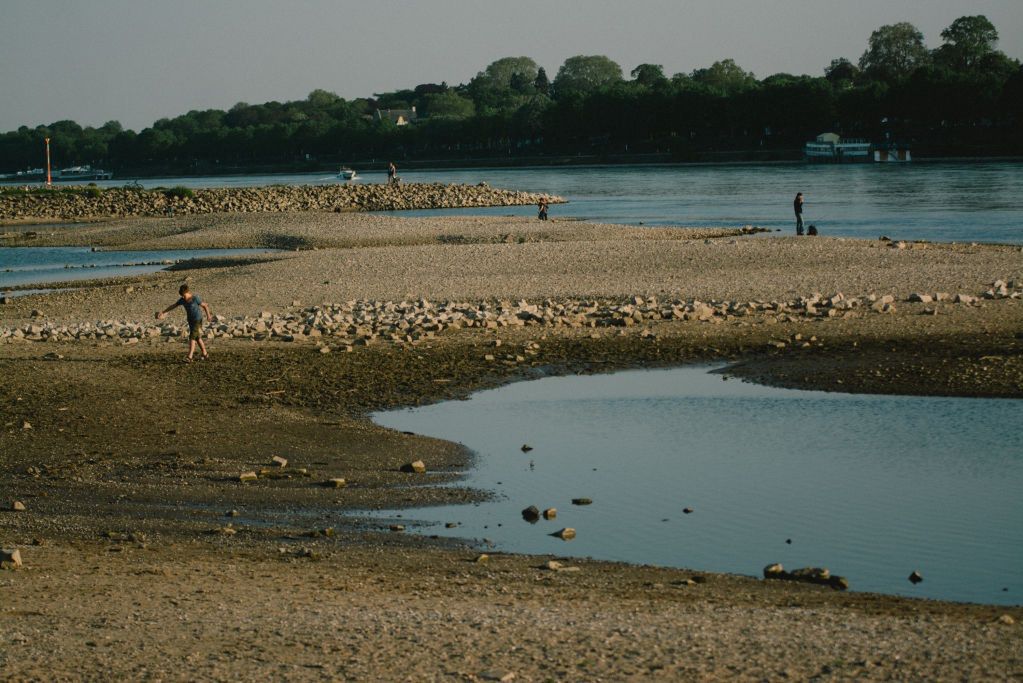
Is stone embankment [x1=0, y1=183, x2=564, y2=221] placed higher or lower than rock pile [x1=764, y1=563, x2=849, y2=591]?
higher

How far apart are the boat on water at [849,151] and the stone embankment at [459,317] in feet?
464

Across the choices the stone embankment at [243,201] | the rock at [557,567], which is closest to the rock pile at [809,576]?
the rock at [557,567]

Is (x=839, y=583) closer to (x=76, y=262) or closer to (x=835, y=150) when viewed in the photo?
(x=76, y=262)

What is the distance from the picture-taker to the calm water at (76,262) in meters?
46.2

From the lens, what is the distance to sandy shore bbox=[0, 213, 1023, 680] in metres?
8.66

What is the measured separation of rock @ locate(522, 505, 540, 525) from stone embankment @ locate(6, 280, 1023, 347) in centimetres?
1115

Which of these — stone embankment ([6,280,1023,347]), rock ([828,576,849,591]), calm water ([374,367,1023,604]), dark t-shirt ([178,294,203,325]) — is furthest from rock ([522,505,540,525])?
stone embankment ([6,280,1023,347])

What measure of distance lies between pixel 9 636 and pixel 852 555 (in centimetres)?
729

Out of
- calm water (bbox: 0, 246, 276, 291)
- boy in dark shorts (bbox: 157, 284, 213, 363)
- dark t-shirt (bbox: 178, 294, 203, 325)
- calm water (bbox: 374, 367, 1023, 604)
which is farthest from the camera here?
calm water (bbox: 0, 246, 276, 291)

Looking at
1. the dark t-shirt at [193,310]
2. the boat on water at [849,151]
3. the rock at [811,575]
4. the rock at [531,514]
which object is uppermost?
the boat on water at [849,151]

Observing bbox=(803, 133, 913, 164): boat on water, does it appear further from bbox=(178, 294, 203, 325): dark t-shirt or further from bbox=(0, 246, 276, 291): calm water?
bbox=(178, 294, 203, 325): dark t-shirt

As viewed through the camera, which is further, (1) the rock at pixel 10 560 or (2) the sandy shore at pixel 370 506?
(1) the rock at pixel 10 560

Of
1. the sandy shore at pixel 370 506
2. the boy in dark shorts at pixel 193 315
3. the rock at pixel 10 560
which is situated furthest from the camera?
the boy in dark shorts at pixel 193 315

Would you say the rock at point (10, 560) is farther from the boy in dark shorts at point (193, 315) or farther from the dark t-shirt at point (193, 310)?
the dark t-shirt at point (193, 310)
